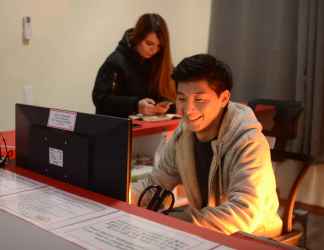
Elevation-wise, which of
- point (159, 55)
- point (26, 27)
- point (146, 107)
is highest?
point (26, 27)

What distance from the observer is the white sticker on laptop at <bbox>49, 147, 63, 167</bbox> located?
1.30 metres

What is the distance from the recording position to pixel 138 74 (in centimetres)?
279

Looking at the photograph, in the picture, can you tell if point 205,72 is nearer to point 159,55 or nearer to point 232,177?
point 232,177

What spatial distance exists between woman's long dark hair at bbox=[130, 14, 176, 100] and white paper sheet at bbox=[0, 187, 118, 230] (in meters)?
1.58

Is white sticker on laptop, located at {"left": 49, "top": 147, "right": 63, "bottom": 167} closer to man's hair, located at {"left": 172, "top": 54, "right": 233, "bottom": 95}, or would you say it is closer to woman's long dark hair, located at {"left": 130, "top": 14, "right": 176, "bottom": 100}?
man's hair, located at {"left": 172, "top": 54, "right": 233, "bottom": 95}

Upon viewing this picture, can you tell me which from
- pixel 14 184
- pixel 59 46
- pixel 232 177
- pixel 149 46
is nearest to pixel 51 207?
pixel 14 184

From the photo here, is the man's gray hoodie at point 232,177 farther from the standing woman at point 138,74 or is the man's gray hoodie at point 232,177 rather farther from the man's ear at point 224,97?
the standing woman at point 138,74

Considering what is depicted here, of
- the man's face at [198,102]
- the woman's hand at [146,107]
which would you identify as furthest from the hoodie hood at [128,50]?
the man's face at [198,102]

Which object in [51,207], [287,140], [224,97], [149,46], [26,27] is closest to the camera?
[51,207]

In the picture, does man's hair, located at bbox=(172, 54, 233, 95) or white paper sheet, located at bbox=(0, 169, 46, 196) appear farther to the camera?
man's hair, located at bbox=(172, 54, 233, 95)

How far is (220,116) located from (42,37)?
2144 mm

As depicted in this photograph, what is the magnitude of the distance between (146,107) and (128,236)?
1619 millimetres

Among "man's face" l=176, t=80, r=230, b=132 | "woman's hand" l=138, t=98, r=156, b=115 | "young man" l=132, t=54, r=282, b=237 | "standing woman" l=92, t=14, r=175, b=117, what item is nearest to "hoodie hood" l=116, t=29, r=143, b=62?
"standing woman" l=92, t=14, r=175, b=117

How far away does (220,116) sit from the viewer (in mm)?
1551
